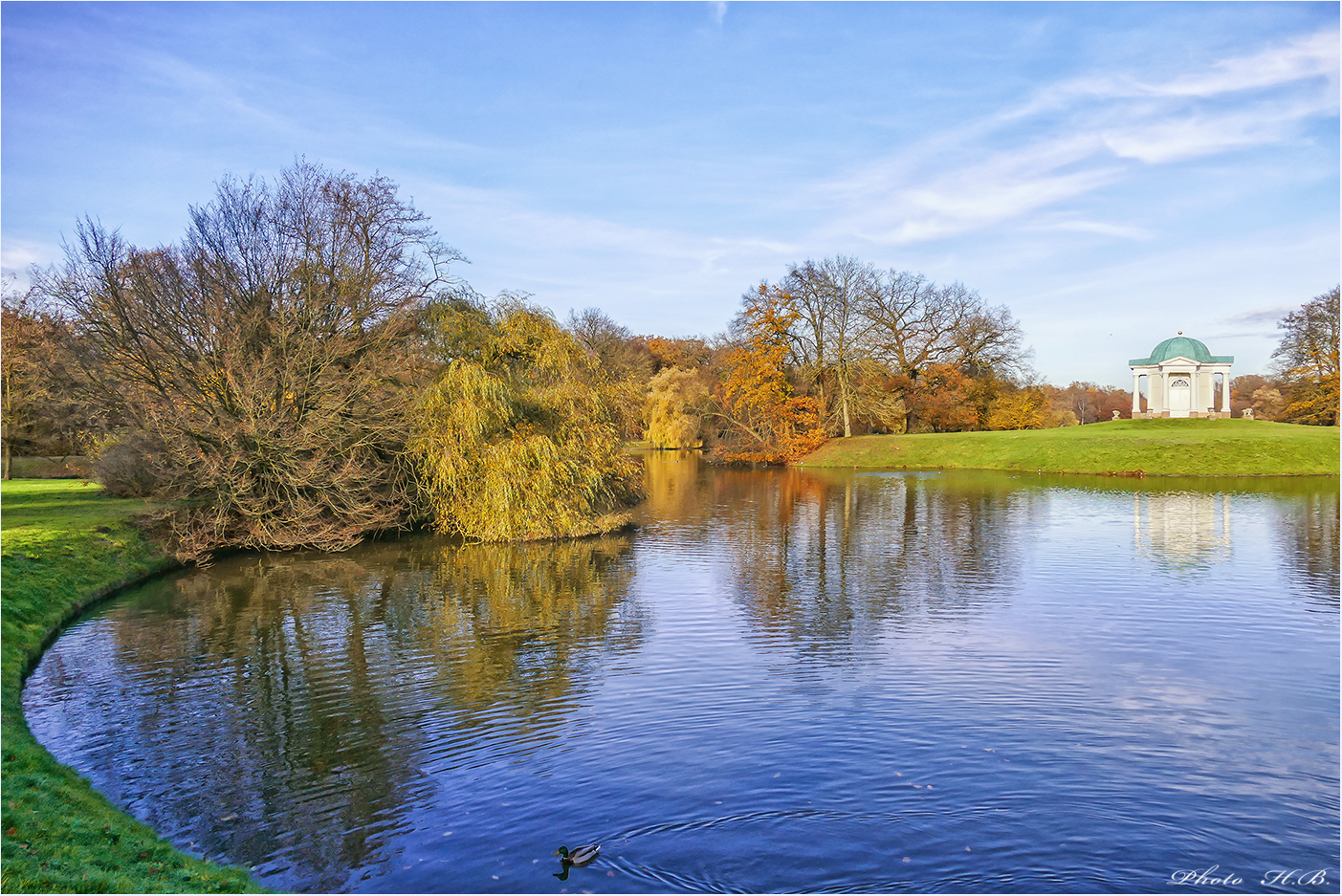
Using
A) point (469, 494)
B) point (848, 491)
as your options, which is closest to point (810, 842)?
point (469, 494)

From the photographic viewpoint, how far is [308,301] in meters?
23.2

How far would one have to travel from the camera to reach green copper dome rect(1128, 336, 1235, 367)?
2329 inches

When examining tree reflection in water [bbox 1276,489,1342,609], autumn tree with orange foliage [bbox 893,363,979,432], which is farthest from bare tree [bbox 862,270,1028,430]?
tree reflection in water [bbox 1276,489,1342,609]

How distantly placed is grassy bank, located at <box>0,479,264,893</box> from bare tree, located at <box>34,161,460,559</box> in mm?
3244

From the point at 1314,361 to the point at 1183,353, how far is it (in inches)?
323

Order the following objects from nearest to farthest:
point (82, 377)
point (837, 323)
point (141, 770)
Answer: point (141, 770), point (82, 377), point (837, 323)

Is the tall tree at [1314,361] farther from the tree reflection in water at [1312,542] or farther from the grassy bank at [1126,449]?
the tree reflection in water at [1312,542]

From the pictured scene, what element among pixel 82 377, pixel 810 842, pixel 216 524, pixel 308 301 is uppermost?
pixel 308 301

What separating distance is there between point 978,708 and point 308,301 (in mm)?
20093

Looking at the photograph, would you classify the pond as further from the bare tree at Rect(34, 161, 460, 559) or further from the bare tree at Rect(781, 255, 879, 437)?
the bare tree at Rect(781, 255, 879, 437)

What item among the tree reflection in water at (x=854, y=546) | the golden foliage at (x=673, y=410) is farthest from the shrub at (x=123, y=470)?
the golden foliage at (x=673, y=410)

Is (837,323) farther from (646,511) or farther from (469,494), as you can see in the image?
(469,494)

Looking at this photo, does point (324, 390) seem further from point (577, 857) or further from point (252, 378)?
point (577, 857)

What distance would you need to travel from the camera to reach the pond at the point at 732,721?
6.93m
